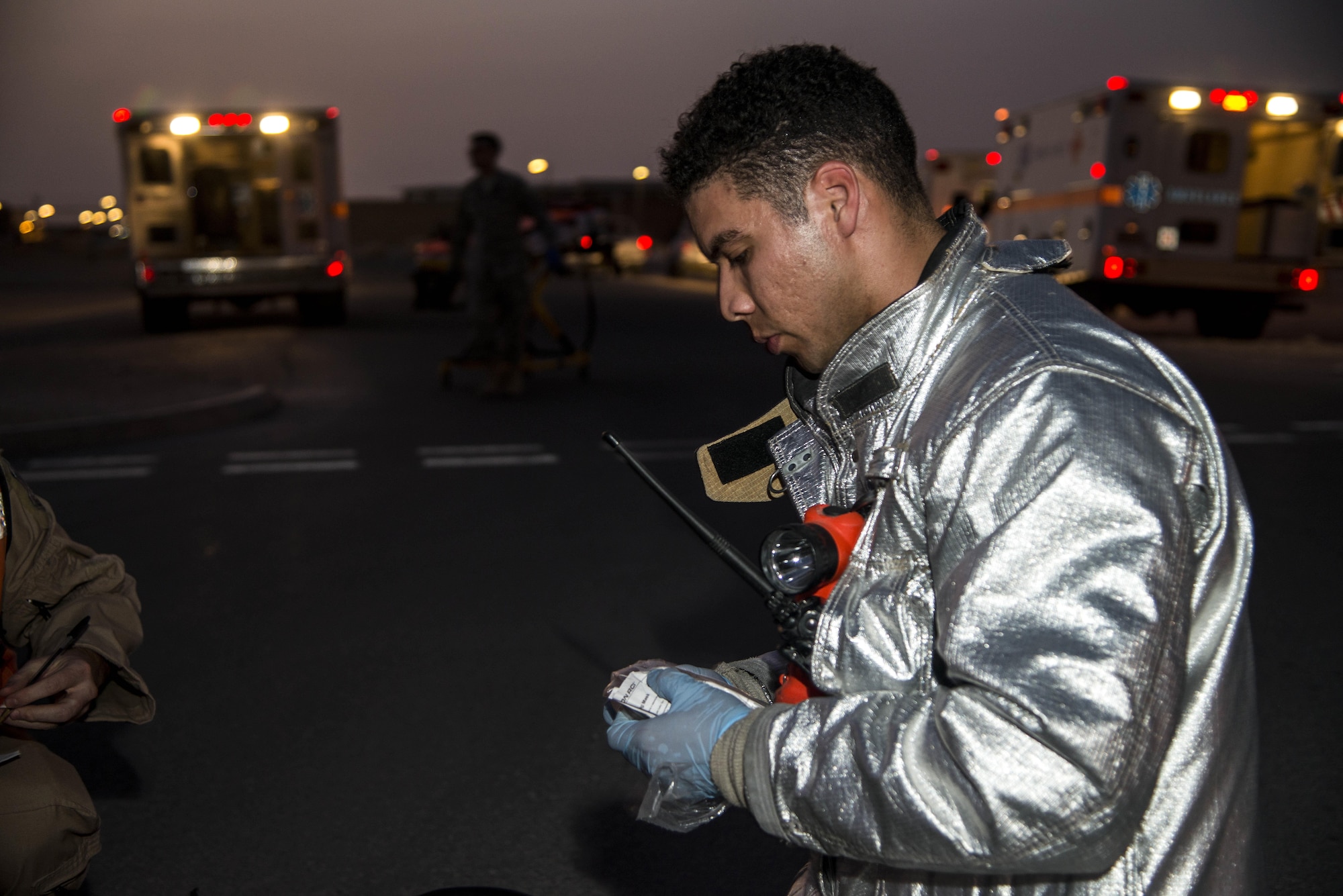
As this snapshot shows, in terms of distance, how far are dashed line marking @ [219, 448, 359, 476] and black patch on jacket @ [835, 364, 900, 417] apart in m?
6.33

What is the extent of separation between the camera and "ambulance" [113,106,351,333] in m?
15.9

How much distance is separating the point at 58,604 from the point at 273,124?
16.0 m

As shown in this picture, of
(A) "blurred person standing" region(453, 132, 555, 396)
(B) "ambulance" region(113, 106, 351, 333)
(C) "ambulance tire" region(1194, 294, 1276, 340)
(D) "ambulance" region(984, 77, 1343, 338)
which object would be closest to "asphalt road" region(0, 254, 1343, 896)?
(A) "blurred person standing" region(453, 132, 555, 396)

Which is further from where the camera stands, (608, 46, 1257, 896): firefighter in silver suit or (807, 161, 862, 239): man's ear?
(807, 161, 862, 239): man's ear

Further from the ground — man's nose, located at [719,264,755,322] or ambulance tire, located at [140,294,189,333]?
man's nose, located at [719,264,755,322]

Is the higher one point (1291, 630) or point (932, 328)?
point (932, 328)

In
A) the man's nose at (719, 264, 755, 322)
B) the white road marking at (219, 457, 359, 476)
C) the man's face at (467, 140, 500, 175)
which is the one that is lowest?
the white road marking at (219, 457, 359, 476)

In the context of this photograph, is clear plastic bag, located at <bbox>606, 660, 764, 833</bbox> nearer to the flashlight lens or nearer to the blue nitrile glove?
the blue nitrile glove

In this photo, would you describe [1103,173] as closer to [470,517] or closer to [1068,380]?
[470,517]

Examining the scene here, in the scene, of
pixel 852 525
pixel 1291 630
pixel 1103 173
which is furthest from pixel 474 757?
pixel 1103 173

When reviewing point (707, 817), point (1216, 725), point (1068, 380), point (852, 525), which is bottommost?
point (707, 817)

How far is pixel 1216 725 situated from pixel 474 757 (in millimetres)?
2616

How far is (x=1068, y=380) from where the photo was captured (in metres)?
1.13

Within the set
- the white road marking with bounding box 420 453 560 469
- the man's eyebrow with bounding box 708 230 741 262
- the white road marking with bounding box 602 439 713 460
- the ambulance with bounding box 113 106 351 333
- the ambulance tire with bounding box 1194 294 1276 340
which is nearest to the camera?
the man's eyebrow with bounding box 708 230 741 262
